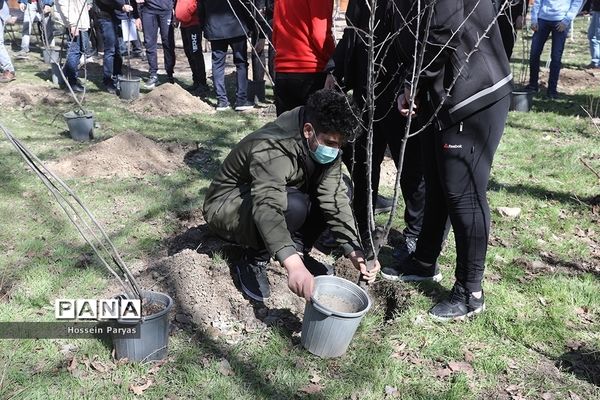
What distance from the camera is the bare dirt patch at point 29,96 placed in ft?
23.2

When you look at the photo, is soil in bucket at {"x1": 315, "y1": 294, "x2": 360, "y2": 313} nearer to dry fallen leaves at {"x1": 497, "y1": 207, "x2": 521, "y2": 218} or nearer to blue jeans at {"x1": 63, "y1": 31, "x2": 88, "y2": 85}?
dry fallen leaves at {"x1": 497, "y1": 207, "x2": 521, "y2": 218}

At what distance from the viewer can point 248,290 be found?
2.84m

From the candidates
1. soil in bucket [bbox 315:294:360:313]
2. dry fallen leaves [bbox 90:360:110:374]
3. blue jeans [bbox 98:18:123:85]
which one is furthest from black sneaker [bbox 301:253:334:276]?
blue jeans [bbox 98:18:123:85]

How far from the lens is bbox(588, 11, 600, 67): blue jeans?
897 centimetres

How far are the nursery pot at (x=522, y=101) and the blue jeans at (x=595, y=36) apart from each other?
3.44 m

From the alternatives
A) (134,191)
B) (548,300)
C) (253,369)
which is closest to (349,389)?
(253,369)

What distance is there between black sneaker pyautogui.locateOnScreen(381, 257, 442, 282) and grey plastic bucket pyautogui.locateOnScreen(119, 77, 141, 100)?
5.58 meters

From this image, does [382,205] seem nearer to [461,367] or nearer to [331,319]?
[461,367]

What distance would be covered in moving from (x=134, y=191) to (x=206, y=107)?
3.11 m

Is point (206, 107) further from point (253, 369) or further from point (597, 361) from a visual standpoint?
point (597, 361)

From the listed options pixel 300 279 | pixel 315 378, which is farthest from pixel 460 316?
pixel 300 279

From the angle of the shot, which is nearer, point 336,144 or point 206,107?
point 336,144

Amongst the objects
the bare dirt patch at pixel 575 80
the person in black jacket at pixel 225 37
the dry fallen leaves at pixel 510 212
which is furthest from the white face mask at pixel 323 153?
the bare dirt patch at pixel 575 80

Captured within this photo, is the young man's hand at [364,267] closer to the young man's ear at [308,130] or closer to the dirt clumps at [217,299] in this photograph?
the dirt clumps at [217,299]
